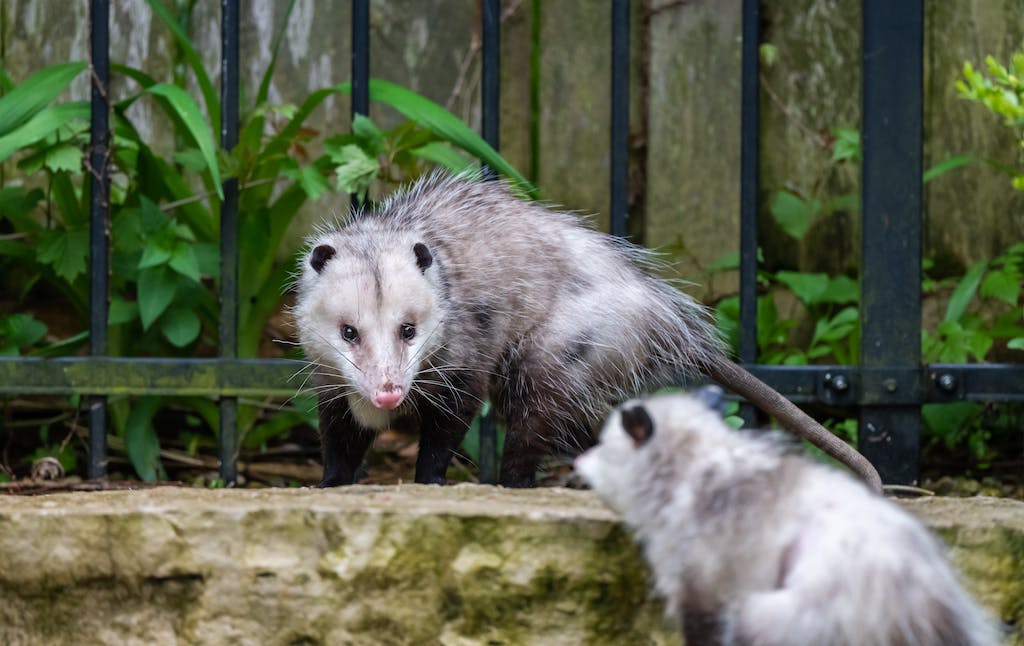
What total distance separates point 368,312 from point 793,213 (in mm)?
1694

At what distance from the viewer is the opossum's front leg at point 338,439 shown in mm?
3096

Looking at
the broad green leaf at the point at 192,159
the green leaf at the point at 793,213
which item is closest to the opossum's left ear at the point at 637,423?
the broad green leaf at the point at 192,159

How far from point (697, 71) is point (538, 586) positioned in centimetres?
256

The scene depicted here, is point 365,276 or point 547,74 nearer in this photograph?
point 365,276

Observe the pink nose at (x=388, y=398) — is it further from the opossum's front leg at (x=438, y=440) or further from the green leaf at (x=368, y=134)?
the green leaf at (x=368, y=134)

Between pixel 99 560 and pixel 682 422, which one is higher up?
pixel 682 422

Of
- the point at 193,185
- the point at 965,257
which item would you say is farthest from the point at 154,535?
the point at 965,257

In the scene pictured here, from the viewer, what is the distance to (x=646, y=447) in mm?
1866

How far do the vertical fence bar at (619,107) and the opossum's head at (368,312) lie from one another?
539 millimetres

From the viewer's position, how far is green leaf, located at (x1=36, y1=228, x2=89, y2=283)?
3.59 meters

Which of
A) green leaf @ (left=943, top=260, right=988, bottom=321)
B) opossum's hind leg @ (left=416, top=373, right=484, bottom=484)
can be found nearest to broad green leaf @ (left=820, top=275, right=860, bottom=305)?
green leaf @ (left=943, top=260, right=988, bottom=321)

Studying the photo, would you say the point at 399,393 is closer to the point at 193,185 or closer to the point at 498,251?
the point at 498,251

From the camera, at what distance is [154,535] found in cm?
221

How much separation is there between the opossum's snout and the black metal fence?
23.0 inches
